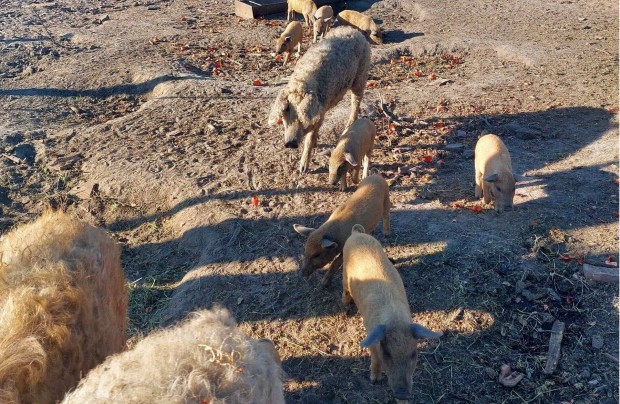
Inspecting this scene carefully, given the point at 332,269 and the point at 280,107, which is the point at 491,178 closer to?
the point at 332,269

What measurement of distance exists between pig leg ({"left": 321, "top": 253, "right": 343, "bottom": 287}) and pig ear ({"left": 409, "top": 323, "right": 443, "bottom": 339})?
1.46m

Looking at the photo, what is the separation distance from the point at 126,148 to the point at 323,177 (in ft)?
10.2

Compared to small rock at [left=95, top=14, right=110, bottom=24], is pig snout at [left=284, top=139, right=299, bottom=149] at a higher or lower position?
lower

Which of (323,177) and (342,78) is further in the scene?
(342,78)

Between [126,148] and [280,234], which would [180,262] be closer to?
[280,234]

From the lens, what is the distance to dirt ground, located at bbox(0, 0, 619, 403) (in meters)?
4.96

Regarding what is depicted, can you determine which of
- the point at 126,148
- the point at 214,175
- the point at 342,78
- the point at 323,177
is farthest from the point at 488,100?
the point at 126,148

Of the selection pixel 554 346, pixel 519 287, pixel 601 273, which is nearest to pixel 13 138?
pixel 519 287

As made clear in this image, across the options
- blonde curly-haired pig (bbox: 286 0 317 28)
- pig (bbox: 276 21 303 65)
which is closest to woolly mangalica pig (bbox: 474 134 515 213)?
pig (bbox: 276 21 303 65)

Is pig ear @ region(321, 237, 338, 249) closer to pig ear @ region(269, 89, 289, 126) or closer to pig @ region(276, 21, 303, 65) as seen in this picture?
pig ear @ region(269, 89, 289, 126)

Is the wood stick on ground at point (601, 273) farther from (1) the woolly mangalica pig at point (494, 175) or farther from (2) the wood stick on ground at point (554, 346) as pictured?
(1) the woolly mangalica pig at point (494, 175)

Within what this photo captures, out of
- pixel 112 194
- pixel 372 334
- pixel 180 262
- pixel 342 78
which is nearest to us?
pixel 372 334

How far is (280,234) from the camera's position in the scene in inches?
253

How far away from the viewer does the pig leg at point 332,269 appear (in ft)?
18.5
